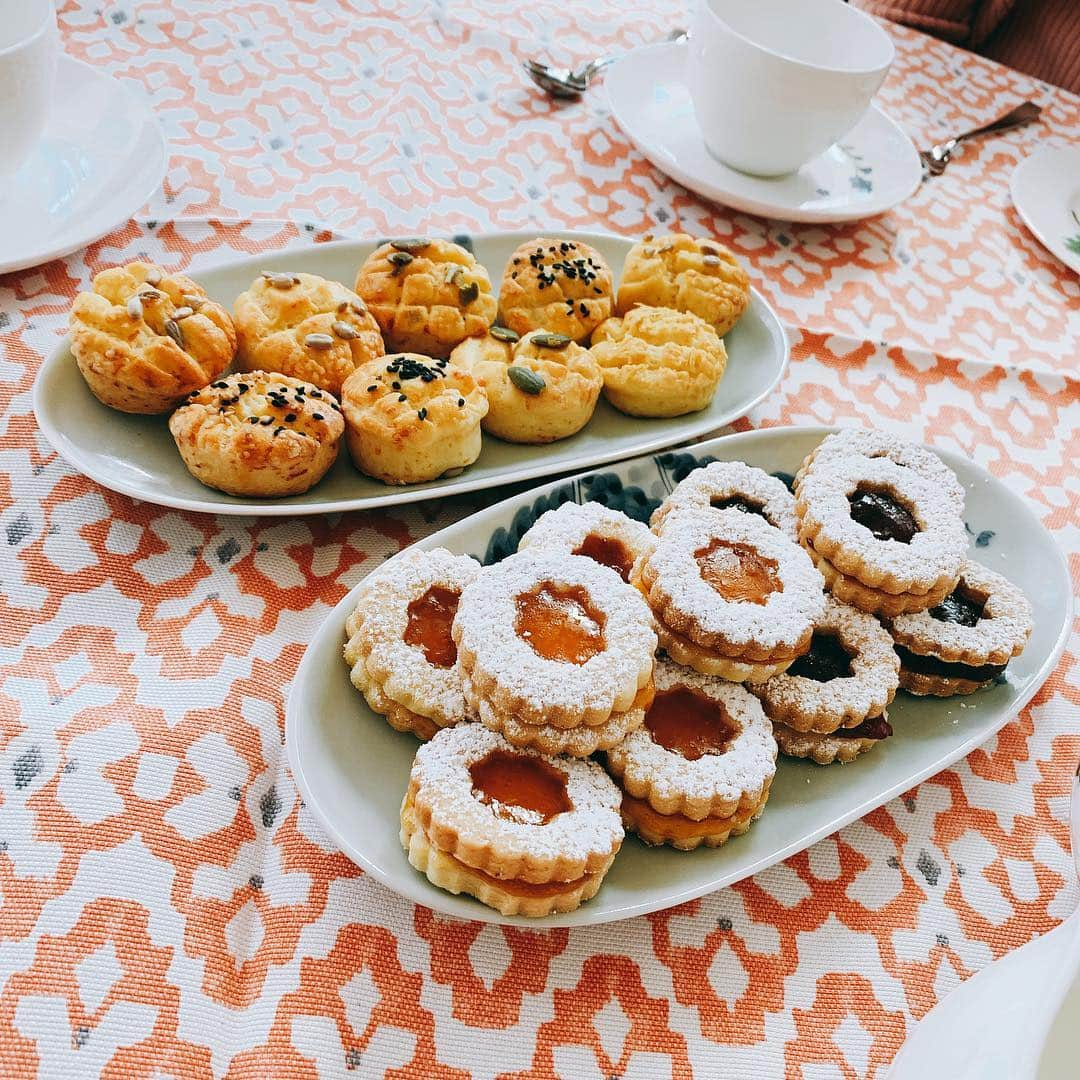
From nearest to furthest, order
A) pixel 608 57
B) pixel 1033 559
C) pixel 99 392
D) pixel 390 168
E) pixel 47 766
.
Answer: pixel 47 766 → pixel 99 392 → pixel 1033 559 → pixel 390 168 → pixel 608 57

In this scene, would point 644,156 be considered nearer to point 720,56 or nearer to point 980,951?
point 720,56

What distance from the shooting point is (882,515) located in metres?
1.33

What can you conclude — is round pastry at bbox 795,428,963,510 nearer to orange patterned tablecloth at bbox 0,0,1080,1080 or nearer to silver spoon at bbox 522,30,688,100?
orange patterned tablecloth at bbox 0,0,1080,1080

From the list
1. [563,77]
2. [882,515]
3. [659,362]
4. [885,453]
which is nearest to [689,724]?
[882,515]

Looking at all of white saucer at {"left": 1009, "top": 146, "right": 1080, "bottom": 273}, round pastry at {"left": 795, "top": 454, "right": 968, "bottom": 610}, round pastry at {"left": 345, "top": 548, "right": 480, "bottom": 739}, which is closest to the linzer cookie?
round pastry at {"left": 795, "top": 454, "right": 968, "bottom": 610}

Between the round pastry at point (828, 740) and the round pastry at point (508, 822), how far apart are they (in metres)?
0.27

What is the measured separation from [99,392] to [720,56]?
1374mm

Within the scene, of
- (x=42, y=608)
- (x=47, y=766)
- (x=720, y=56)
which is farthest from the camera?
(x=720, y=56)

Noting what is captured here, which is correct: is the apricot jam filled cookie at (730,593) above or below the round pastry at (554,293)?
above

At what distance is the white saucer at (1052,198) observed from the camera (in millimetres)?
2199

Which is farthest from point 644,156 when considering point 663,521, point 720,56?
point 663,521

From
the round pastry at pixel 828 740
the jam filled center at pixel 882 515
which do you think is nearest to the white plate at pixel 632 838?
the round pastry at pixel 828 740

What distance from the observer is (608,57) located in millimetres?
2432

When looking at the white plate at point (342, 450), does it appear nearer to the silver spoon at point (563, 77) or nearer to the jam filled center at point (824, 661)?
the jam filled center at point (824, 661)
